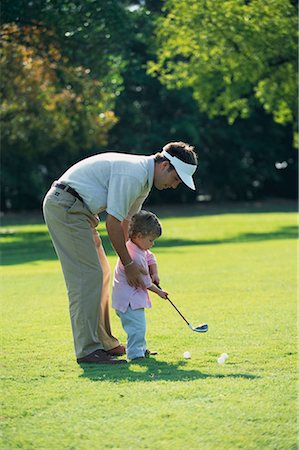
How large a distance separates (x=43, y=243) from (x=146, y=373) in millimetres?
18055

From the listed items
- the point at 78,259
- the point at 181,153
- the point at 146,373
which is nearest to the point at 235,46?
the point at 181,153

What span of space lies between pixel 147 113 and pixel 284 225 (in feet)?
52.5

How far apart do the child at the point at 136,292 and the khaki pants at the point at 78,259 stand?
0.26m

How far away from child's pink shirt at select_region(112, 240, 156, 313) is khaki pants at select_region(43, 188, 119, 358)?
237 mm

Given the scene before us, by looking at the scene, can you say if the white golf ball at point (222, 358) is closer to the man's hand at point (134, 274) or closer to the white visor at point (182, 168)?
the man's hand at point (134, 274)

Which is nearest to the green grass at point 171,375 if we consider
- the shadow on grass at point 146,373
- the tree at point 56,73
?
the shadow on grass at point 146,373

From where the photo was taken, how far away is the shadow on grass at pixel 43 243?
832 inches

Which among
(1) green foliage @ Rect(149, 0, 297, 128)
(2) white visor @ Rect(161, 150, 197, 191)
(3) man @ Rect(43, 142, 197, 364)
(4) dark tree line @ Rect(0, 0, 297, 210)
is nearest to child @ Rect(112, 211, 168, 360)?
(3) man @ Rect(43, 142, 197, 364)

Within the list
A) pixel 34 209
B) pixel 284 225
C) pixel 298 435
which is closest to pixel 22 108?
pixel 284 225

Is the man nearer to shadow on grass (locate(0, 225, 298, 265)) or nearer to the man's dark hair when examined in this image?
the man's dark hair

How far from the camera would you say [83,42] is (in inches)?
979

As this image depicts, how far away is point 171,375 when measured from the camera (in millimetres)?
7359

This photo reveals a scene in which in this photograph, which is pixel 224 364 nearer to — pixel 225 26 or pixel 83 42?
pixel 83 42

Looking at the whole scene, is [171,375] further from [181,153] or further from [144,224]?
[181,153]
